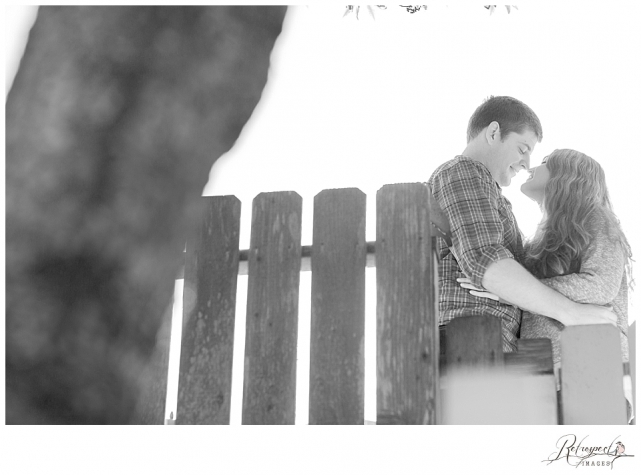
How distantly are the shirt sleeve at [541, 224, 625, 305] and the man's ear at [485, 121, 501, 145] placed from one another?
23.9 inches

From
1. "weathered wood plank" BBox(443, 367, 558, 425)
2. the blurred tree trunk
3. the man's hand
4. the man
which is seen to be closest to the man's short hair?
the man

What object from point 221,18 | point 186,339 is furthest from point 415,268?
point 221,18

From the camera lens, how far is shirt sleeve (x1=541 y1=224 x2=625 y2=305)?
280 cm

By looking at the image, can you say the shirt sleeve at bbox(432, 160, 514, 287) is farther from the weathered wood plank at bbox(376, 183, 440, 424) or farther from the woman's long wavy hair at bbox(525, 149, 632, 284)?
the woman's long wavy hair at bbox(525, 149, 632, 284)

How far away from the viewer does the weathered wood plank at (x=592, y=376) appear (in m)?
2.34

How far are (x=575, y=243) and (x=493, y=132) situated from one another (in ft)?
1.94

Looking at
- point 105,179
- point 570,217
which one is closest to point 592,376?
point 570,217

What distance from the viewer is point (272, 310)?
238 cm

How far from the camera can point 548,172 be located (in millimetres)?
3383

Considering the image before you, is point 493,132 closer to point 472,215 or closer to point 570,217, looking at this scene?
point 570,217

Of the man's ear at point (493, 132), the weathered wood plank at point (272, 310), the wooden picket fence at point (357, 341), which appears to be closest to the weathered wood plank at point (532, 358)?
the wooden picket fence at point (357, 341)

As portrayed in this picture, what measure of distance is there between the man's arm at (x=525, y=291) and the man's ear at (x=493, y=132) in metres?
0.88

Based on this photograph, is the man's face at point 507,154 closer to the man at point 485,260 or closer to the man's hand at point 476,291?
the man at point 485,260

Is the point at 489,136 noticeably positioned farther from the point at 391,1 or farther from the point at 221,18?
the point at 221,18
